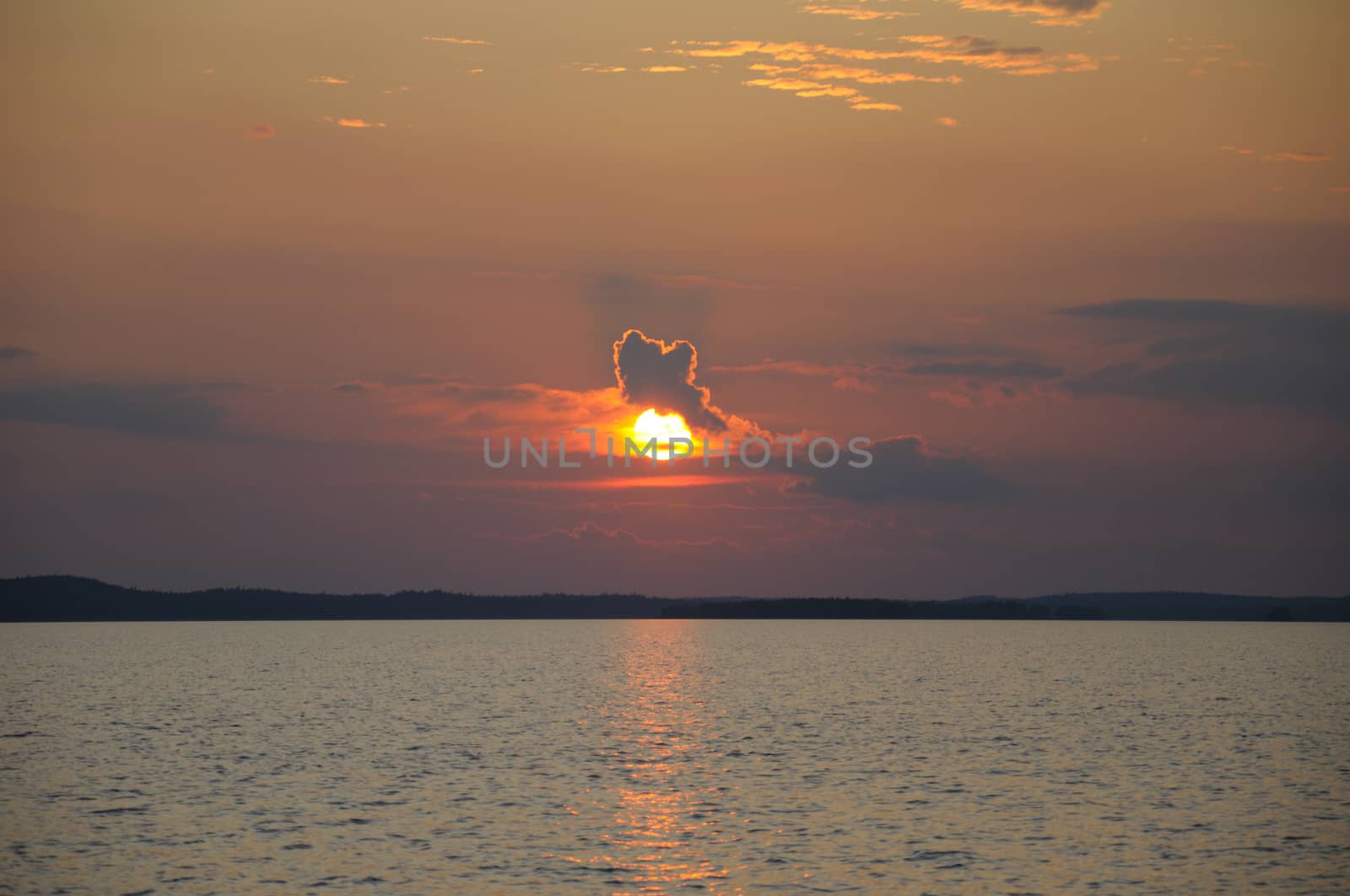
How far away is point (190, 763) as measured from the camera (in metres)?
71.4

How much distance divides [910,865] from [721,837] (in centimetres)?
791

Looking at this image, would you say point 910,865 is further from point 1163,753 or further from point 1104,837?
point 1163,753

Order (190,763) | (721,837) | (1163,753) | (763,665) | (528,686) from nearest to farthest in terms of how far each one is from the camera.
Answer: (721,837) → (190,763) → (1163,753) → (528,686) → (763,665)

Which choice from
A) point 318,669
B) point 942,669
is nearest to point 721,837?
point 942,669

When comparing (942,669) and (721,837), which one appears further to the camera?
(942,669)

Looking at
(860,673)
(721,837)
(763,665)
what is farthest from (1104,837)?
(763,665)

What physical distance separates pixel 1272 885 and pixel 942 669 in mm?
139629

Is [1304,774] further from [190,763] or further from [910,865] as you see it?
[190,763]

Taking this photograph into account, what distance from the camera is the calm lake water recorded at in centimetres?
4381

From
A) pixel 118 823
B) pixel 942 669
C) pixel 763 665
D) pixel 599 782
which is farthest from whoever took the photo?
pixel 763 665

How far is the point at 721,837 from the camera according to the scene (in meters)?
49.5

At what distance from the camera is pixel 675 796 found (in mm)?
59719

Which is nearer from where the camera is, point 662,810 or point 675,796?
point 662,810

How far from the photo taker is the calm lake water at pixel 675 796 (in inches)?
1725
